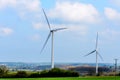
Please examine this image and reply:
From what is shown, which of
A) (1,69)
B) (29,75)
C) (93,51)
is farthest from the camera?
(93,51)

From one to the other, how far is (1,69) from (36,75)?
15.6 meters

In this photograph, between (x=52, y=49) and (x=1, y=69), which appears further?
(x=1, y=69)

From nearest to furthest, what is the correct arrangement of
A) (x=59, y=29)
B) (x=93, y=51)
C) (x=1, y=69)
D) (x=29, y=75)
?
(x=29, y=75), (x=59, y=29), (x=1, y=69), (x=93, y=51)

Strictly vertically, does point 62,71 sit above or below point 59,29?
below

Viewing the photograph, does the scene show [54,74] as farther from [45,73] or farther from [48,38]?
[48,38]

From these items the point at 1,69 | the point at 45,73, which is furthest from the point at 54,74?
the point at 1,69

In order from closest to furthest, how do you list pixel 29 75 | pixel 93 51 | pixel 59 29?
1. pixel 29 75
2. pixel 59 29
3. pixel 93 51

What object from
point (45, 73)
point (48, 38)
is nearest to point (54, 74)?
point (45, 73)

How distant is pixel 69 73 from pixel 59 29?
11.8 meters

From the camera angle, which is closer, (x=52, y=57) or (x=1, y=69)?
(x=52, y=57)

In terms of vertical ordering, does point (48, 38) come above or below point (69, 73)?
above

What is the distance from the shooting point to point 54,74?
9131cm

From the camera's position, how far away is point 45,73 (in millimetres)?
91812

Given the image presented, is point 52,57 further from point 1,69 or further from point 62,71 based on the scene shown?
point 1,69
